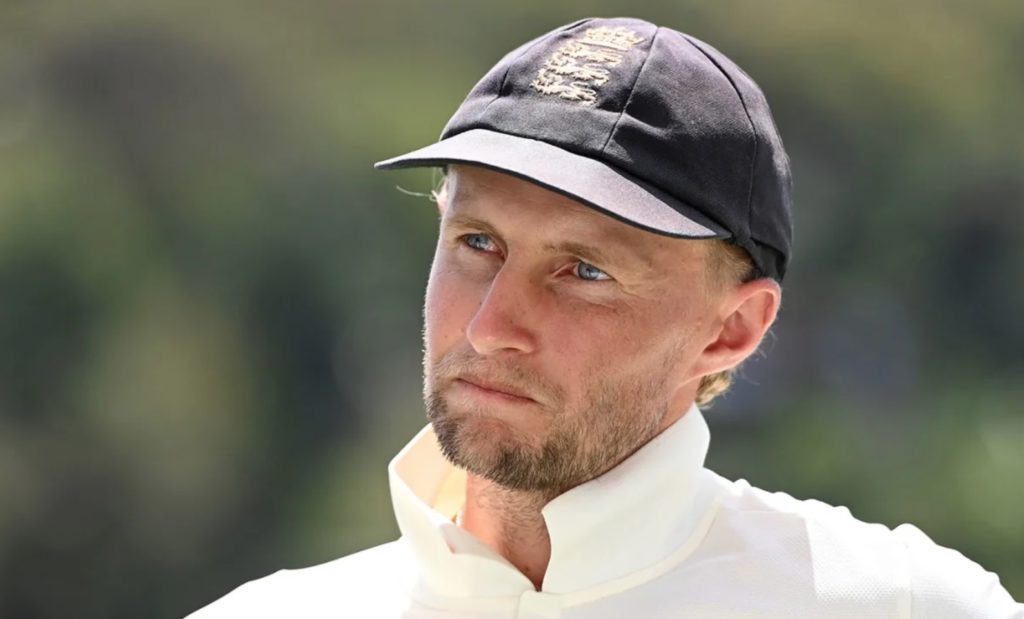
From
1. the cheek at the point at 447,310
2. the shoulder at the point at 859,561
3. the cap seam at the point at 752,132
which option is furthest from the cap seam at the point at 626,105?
the shoulder at the point at 859,561

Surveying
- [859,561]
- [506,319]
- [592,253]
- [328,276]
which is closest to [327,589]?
[506,319]

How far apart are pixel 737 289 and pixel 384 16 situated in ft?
29.0

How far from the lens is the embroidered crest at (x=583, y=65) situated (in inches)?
77.3

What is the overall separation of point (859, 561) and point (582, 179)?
0.68 meters

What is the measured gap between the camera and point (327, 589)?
213 cm

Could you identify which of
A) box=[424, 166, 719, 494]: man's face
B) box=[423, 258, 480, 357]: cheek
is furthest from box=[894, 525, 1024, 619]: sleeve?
box=[423, 258, 480, 357]: cheek

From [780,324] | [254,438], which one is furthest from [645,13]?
[254,438]

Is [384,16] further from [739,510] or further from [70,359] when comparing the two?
[739,510]

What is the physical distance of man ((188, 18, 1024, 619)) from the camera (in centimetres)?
190

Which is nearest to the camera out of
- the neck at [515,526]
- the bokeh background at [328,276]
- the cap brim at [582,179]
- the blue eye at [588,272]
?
the cap brim at [582,179]

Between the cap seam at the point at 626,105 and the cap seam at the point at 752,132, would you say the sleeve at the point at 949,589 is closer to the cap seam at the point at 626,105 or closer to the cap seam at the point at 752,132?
the cap seam at the point at 752,132

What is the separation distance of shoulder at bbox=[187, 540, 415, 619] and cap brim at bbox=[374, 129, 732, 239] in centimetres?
62

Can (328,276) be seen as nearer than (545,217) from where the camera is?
No

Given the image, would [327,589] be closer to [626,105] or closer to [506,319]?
[506,319]
